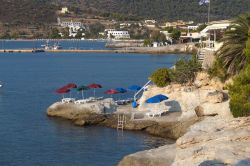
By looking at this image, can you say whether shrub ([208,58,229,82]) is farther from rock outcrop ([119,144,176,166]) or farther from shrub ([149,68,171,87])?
rock outcrop ([119,144,176,166])

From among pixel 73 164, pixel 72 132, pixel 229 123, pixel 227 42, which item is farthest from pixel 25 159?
pixel 227 42

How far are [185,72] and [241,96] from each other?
A: 57.6ft

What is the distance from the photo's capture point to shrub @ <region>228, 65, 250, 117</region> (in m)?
33.1

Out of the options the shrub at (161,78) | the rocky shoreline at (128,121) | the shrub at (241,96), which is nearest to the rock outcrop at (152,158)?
the shrub at (241,96)

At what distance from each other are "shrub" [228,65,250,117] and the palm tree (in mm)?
11616

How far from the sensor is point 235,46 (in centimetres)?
4628

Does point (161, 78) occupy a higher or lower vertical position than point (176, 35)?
higher

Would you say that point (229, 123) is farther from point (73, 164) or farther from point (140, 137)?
point (140, 137)

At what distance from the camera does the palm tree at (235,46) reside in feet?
151

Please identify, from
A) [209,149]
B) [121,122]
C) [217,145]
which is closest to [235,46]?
[121,122]

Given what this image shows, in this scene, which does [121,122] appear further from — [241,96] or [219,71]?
[241,96]

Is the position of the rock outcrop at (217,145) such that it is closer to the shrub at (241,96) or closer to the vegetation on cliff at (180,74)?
the shrub at (241,96)

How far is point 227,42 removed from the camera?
47.5 m

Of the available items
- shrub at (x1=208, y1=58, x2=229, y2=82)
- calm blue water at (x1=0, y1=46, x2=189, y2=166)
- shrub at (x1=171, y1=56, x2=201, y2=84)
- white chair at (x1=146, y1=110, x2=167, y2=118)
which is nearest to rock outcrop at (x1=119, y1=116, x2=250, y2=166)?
calm blue water at (x1=0, y1=46, x2=189, y2=166)
